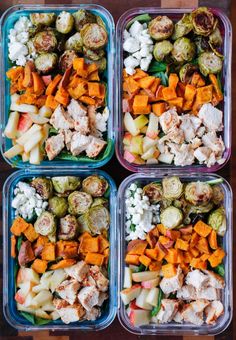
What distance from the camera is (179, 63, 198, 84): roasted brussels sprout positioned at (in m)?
2.22

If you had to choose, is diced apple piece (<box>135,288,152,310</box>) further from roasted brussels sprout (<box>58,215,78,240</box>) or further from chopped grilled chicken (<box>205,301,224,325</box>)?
roasted brussels sprout (<box>58,215,78,240</box>)

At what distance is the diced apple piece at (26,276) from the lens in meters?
2.26

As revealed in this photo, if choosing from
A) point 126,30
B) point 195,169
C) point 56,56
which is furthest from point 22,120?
point 195,169

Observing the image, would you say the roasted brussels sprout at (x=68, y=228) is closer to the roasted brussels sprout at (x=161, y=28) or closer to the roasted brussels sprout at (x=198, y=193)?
the roasted brussels sprout at (x=198, y=193)

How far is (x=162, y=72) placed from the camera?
7.46ft

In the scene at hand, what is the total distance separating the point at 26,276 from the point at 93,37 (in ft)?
3.48

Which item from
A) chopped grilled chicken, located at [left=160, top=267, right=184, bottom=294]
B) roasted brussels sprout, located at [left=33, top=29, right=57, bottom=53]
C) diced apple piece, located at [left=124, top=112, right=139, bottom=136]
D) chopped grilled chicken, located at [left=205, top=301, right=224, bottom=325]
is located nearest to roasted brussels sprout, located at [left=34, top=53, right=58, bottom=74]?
roasted brussels sprout, located at [left=33, top=29, right=57, bottom=53]

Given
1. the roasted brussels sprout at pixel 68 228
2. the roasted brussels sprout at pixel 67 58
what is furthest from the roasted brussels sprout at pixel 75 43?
the roasted brussels sprout at pixel 68 228

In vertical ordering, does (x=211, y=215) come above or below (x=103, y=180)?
below

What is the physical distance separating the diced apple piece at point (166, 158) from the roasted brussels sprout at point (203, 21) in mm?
527

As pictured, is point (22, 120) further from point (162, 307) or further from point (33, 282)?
point (162, 307)

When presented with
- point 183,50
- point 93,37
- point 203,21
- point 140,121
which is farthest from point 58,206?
point 203,21

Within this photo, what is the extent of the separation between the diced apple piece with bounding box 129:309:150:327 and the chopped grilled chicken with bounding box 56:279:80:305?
0.26 metres

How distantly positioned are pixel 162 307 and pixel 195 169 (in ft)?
1.97
